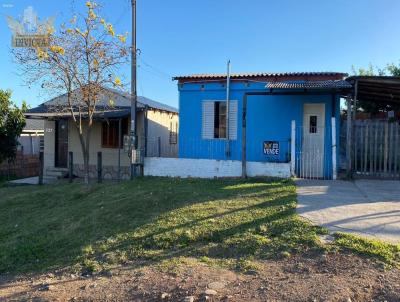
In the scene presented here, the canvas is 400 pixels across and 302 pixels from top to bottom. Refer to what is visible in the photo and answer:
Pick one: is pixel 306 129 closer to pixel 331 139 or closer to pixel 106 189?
pixel 331 139

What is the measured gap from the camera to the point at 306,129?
13.4m

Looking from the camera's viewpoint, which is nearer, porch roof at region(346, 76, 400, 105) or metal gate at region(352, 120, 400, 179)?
porch roof at region(346, 76, 400, 105)

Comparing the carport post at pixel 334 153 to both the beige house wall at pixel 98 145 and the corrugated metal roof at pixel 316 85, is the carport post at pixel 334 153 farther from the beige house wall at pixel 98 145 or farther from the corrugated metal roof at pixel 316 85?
the beige house wall at pixel 98 145

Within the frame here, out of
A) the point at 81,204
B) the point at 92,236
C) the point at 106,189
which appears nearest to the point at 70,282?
the point at 92,236

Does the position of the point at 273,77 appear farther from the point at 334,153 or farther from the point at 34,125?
the point at 34,125

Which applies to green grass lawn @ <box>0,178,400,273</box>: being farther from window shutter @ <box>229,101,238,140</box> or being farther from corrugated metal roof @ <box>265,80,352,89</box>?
window shutter @ <box>229,101,238,140</box>

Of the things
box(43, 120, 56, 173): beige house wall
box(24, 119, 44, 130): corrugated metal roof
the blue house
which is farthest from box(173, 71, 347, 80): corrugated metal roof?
box(24, 119, 44, 130): corrugated metal roof

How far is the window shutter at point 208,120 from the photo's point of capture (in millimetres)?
14477

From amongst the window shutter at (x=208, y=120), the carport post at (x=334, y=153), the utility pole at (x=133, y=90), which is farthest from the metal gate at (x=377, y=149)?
the utility pole at (x=133, y=90)

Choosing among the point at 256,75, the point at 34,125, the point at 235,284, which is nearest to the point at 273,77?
the point at 256,75

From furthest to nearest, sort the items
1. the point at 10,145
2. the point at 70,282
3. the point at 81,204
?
the point at 10,145, the point at 81,204, the point at 70,282

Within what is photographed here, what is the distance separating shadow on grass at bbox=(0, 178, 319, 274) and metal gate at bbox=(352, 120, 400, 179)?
292cm

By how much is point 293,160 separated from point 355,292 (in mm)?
7793

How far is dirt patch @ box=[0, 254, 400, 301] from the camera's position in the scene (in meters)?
4.59
